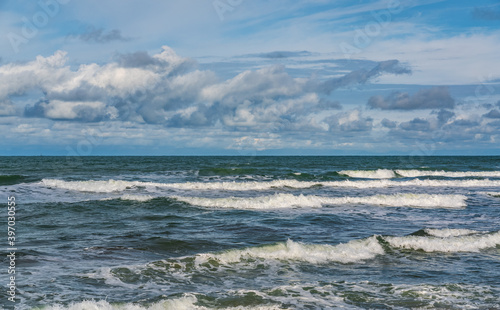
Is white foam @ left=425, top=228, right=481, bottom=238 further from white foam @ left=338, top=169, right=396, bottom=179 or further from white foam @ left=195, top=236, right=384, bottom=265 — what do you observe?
white foam @ left=338, top=169, right=396, bottom=179

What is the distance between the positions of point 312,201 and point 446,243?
1220cm

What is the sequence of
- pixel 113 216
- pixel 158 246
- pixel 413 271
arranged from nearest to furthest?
pixel 413 271 → pixel 158 246 → pixel 113 216

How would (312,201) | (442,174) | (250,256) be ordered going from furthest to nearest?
1. (442,174)
2. (312,201)
3. (250,256)

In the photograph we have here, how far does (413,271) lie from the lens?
11.8m

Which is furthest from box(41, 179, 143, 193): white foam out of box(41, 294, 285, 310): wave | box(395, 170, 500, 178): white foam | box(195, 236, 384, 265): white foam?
box(395, 170, 500, 178): white foam

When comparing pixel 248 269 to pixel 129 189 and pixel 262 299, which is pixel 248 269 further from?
pixel 129 189

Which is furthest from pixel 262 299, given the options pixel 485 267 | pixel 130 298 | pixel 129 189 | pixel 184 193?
pixel 129 189

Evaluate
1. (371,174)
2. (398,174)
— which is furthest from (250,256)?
(398,174)

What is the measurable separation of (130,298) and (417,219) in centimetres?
1632

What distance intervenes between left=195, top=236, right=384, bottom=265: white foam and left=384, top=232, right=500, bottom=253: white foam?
4.05ft

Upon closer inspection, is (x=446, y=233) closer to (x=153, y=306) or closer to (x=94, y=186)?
(x=153, y=306)

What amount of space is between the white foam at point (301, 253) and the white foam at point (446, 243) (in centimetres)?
124

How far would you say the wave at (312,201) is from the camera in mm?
25469

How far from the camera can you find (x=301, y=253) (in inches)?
518
